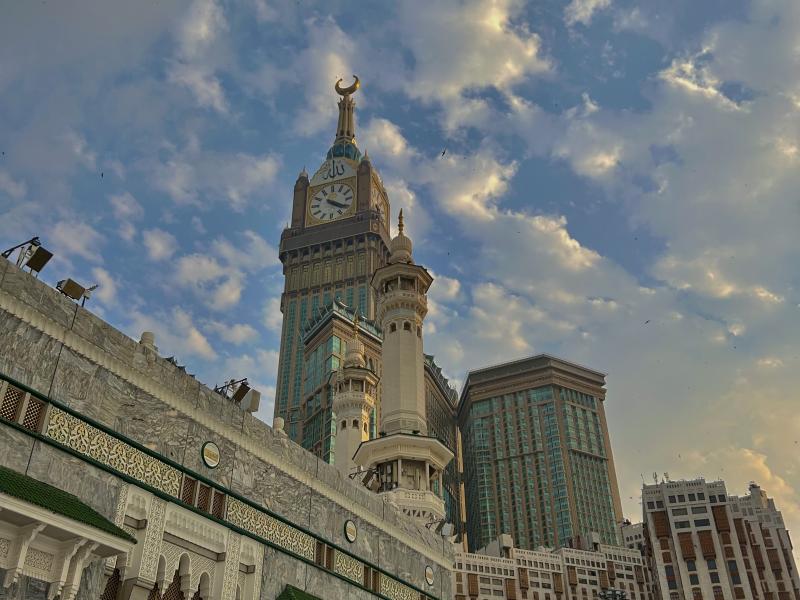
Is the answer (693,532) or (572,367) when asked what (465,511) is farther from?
(693,532)

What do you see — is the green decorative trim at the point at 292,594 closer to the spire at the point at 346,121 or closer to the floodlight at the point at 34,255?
the floodlight at the point at 34,255

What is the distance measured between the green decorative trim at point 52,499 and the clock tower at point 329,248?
10816cm

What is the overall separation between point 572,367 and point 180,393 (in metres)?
131

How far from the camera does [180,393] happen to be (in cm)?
1661

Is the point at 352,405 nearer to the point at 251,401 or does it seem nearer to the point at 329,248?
the point at 251,401

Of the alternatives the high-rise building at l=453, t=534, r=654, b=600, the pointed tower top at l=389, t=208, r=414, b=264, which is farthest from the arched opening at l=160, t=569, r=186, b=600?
the high-rise building at l=453, t=534, r=654, b=600

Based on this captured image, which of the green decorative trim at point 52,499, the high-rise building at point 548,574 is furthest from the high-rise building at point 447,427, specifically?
the green decorative trim at point 52,499

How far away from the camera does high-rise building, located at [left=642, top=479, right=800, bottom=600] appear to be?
228 ft

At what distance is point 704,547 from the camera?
71.4 meters

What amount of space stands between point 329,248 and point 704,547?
7831cm

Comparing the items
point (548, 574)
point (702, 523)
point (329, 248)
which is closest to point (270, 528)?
point (702, 523)

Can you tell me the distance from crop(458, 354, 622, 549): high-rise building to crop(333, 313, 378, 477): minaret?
64421 mm

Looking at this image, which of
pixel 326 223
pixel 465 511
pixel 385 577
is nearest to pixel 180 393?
pixel 385 577

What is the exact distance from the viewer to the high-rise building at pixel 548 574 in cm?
7612
